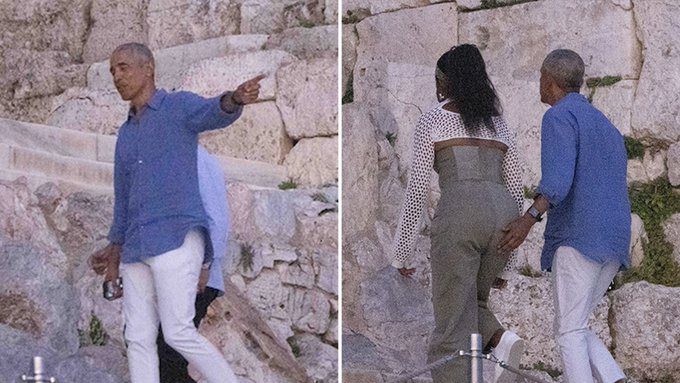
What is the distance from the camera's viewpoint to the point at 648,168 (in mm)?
8711

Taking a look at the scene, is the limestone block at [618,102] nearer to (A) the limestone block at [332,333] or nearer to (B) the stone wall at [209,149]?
(B) the stone wall at [209,149]

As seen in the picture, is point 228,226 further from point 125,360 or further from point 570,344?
point 570,344

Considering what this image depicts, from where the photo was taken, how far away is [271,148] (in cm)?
794

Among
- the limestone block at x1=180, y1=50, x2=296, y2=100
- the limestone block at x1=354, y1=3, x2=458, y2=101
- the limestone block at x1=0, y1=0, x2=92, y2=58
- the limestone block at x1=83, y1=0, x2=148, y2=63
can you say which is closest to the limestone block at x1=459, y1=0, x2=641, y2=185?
the limestone block at x1=354, y1=3, x2=458, y2=101

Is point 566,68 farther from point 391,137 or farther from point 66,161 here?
point 66,161

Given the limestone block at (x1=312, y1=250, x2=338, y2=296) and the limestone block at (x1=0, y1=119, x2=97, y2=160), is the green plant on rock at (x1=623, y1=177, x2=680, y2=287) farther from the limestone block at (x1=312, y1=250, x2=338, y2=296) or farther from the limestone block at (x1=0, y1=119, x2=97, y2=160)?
the limestone block at (x1=0, y1=119, x2=97, y2=160)

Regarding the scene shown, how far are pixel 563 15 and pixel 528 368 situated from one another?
1429 mm

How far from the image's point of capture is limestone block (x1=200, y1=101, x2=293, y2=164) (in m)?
7.76

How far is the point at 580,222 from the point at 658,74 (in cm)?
123

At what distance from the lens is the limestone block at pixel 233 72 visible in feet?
25.5

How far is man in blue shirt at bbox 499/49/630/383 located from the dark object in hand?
4.56 feet

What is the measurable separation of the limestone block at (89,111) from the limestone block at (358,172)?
130 cm

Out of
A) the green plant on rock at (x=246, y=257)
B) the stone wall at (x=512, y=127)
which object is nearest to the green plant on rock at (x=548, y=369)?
the stone wall at (x=512, y=127)

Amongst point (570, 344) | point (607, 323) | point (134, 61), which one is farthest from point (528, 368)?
point (134, 61)
